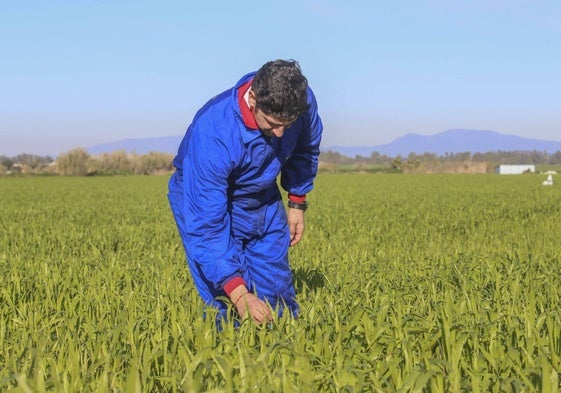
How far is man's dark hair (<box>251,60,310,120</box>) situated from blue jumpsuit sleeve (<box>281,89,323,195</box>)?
777 millimetres

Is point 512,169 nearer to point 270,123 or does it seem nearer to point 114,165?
point 114,165

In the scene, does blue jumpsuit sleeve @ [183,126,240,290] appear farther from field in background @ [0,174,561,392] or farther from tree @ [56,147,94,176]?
tree @ [56,147,94,176]

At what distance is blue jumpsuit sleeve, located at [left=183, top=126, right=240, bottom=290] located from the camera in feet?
11.8

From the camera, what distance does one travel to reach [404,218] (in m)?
14.2

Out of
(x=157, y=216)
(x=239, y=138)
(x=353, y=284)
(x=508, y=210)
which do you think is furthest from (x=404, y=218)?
(x=239, y=138)

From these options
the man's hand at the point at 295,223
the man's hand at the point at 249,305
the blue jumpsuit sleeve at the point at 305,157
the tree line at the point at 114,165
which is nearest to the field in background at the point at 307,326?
the man's hand at the point at 249,305

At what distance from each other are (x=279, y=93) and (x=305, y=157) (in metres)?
1.36

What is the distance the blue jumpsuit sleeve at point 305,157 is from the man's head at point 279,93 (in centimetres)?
75

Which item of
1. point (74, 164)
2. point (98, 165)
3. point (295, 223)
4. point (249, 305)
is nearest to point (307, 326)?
point (249, 305)

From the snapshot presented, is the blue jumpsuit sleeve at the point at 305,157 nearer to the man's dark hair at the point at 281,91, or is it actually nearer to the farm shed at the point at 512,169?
the man's dark hair at the point at 281,91

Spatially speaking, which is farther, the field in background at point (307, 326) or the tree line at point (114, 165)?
the tree line at point (114, 165)

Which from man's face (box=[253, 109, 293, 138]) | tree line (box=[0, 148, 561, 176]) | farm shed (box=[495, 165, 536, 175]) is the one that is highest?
man's face (box=[253, 109, 293, 138])

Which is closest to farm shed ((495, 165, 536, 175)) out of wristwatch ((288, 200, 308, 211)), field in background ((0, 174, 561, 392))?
field in background ((0, 174, 561, 392))

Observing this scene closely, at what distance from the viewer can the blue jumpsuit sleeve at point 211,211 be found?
3594mm
